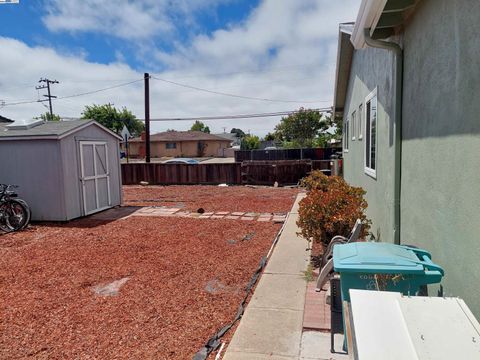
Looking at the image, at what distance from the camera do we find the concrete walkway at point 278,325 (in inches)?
112

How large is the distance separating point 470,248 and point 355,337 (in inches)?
41.9

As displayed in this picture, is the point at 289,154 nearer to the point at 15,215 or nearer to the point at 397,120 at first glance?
the point at 15,215

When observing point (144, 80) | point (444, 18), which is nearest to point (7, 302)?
point (444, 18)

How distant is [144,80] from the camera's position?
20109 millimetres

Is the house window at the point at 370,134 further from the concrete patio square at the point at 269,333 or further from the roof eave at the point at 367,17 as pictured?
the concrete patio square at the point at 269,333

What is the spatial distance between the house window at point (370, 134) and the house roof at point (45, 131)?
6887 millimetres

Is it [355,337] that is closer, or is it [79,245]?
[355,337]

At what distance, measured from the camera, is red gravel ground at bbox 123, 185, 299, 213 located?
10.4m

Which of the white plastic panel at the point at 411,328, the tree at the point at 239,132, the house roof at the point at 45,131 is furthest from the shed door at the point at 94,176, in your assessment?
the tree at the point at 239,132

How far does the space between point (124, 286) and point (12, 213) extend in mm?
5080

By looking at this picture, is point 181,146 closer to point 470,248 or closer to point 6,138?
point 6,138

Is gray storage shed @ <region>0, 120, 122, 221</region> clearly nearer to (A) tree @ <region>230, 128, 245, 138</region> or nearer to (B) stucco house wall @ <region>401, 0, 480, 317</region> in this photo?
(B) stucco house wall @ <region>401, 0, 480, 317</region>

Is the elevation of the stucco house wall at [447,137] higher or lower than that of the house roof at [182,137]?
lower

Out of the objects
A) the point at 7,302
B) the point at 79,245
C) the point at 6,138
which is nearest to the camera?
the point at 7,302
